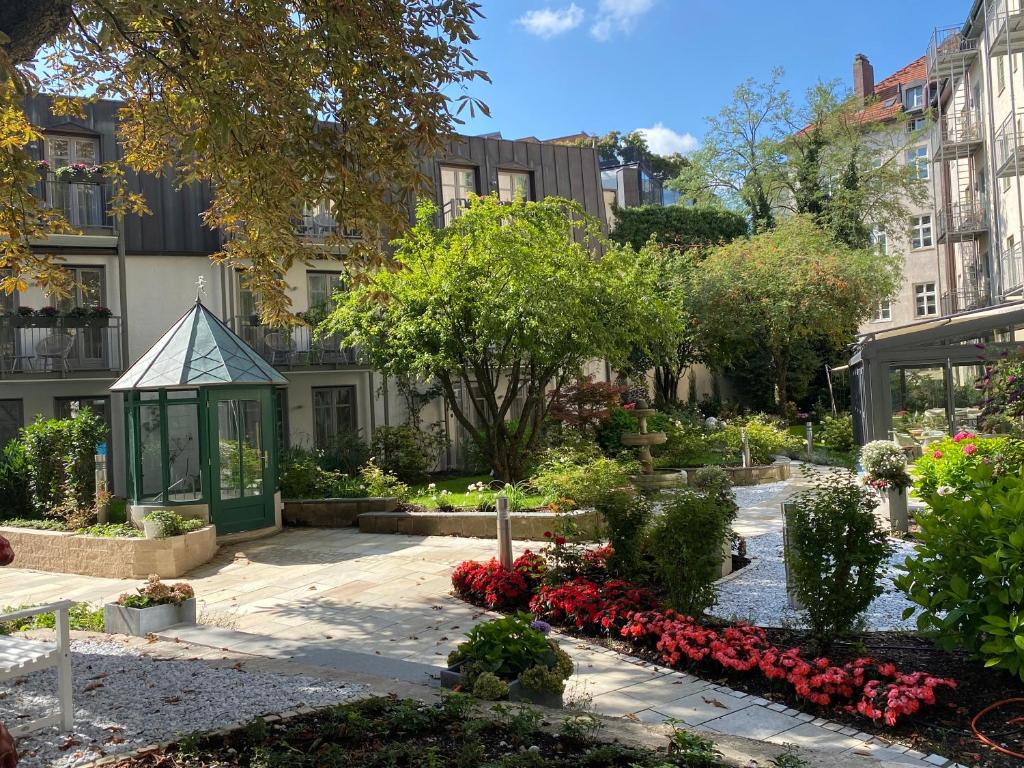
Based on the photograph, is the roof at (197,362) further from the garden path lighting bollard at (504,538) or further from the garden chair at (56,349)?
the garden path lighting bollard at (504,538)

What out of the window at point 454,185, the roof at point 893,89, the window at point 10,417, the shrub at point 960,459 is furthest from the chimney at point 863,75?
the window at point 10,417

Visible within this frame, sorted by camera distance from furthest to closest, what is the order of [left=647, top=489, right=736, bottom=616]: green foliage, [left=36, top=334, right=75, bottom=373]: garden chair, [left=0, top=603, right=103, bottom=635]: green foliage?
[left=36, top=334, right=75, bottom=373]: garden chair < [left=0, top=603, right=103, bottom=635]: green foliage < [left=647, top=489, right=736, bottom=616]: green foliage

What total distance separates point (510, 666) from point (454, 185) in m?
19.7

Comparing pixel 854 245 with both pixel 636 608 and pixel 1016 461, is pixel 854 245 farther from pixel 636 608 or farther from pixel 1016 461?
pixel 636 608

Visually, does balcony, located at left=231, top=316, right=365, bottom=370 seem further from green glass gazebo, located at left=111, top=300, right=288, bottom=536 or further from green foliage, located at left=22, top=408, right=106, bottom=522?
green foliage, located at left=22, top=408, right=106, bottom=522

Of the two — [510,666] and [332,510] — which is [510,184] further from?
[510,666]

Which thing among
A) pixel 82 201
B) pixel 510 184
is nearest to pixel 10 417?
pixel 82 201

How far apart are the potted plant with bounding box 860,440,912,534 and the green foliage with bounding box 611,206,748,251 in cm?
1797

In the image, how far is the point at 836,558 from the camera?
6641 mm

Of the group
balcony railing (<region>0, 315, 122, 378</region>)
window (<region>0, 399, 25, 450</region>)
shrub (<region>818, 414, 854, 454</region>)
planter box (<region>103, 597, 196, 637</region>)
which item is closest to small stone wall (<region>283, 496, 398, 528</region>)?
balcony railing (<region>0, 315, 122, 378</region>)

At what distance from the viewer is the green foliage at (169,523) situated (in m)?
12.1

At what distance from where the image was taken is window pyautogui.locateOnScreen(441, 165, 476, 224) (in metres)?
23.7

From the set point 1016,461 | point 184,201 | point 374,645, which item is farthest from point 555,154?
point 374,645

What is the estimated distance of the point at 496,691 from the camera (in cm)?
532
